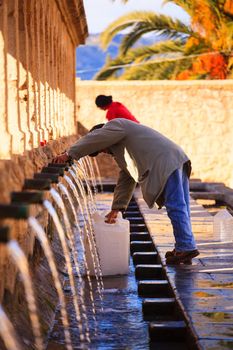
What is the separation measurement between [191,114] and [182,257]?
14.7m

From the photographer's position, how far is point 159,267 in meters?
8.51

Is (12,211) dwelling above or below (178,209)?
above

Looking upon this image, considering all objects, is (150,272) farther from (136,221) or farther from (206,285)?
(136,221)

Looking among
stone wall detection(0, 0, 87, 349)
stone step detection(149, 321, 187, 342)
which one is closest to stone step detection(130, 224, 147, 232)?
stone wall detection(0, 0, 87, 349)

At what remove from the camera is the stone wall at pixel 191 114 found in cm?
2266

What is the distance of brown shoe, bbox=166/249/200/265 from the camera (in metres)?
8.34

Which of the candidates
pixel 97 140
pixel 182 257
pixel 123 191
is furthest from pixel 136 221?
pixel 97 140

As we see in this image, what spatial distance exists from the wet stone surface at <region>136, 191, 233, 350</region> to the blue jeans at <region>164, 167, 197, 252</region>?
0.21 metres

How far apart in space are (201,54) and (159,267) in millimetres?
18964

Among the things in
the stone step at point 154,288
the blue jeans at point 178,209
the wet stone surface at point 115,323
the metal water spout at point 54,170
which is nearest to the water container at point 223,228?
the blue jeans at point 178,209

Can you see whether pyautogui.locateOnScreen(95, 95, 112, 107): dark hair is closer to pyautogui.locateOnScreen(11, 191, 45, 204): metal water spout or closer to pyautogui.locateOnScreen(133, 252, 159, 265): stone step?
pyautogui.locateOnScreen(133, 252, 159, 265): stone step

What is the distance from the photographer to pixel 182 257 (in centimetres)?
834

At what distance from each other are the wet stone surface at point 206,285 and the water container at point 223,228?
59 mm

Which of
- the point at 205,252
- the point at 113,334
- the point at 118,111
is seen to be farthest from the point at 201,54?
the point at 113,334
